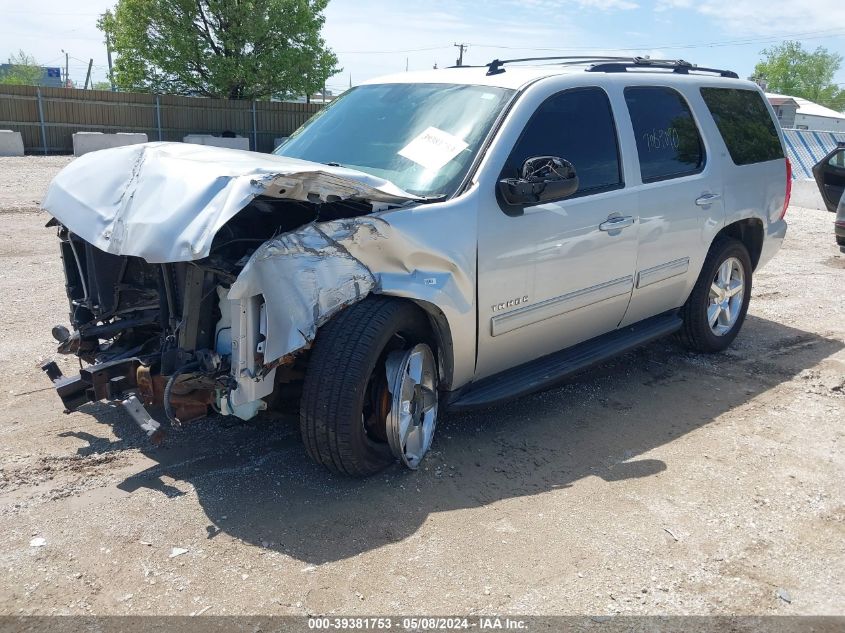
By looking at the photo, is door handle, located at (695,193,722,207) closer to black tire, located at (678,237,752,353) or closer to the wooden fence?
black tire, located at (678,237,752,353)

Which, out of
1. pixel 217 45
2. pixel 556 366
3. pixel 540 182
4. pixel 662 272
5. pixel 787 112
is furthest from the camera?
pixel 787 112

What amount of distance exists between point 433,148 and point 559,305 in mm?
1153

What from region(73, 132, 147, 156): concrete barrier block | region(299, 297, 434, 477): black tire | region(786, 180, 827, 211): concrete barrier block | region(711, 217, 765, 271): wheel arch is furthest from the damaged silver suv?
region(73, 132, 147, 156): concrete barrier block

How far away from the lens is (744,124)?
6.16 metres

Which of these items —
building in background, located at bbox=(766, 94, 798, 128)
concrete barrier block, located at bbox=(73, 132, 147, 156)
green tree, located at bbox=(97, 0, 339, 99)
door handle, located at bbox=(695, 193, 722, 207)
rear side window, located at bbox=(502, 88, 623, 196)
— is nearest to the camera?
rear side window, located at bbox=(502, 88, 623, 196)

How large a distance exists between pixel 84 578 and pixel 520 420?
2.63 meters

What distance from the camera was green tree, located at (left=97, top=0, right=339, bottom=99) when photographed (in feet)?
94.6

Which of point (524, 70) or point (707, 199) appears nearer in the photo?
point (524, 70)

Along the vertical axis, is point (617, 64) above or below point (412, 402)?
above

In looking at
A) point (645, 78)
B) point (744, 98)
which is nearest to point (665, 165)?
point (645, 78)

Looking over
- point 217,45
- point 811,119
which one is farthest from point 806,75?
point 217,45

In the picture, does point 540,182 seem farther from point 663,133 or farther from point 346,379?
point 663,133

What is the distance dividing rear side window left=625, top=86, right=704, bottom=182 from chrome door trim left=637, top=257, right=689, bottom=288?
587 millimetres

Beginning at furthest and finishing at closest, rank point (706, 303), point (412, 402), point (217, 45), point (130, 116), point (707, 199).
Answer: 1. point (217, 45)
2. point (130, 116)
3. point (706, 303)
4. point (707, 199)
5. point (412, 402)
